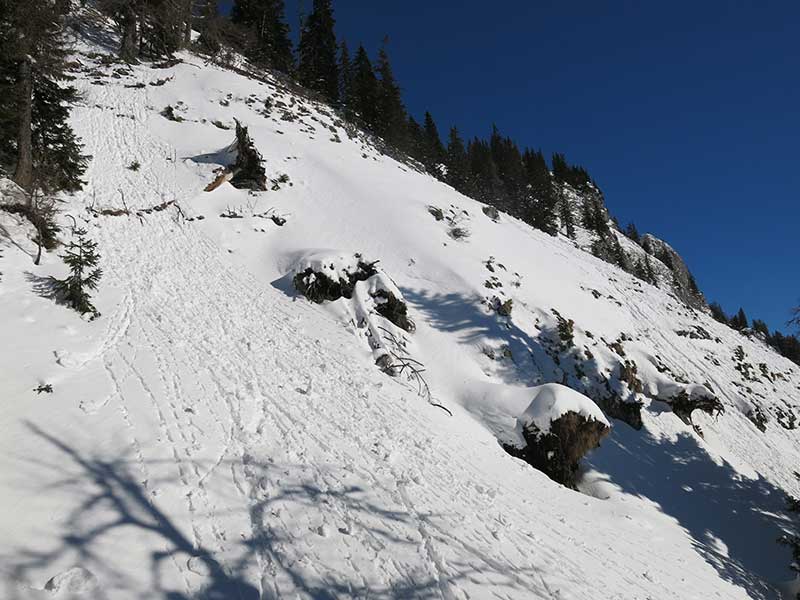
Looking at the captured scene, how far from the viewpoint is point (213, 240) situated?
1426cm

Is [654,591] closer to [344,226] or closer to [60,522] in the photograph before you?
[60,522]

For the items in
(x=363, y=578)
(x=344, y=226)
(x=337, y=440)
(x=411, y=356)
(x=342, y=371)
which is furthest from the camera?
(x=344, y=226)

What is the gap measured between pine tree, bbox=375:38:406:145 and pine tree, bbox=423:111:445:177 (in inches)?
283

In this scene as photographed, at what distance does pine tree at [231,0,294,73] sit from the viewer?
42.9 m

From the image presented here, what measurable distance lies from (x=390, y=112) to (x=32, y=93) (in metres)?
38.9

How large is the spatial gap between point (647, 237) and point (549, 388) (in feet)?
286

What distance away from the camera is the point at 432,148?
185 feet

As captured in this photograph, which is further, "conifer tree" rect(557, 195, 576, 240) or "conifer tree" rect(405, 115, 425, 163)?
"conifer tree" rect(557, 195, 576, 240)

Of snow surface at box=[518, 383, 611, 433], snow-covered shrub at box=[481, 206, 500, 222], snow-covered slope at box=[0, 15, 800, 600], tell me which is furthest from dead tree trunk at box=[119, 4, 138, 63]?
snow surface at box=[518, 383, 611, 433]

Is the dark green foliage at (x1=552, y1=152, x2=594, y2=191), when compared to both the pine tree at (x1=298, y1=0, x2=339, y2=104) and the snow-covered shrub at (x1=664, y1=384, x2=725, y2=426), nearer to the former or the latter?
the pine tree at (x1=298, y1=0, x2=339, y2=104)

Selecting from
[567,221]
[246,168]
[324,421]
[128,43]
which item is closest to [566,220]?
[567,221]

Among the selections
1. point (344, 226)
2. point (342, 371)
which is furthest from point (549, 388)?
point (344, 226)

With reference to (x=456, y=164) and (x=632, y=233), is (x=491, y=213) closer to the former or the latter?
(x=456, y=164)

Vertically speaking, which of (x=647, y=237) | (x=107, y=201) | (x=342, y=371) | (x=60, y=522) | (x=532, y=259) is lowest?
(x=107, y=201)
